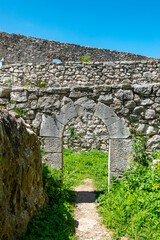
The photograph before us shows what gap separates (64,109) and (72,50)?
7418mm

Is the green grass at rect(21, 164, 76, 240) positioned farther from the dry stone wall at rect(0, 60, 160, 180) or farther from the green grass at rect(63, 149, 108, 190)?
the green grass at rect(63, 149, 108, 190)

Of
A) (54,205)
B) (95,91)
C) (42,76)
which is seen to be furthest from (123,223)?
(42,76)

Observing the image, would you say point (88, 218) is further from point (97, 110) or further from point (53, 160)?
point (97, 110)

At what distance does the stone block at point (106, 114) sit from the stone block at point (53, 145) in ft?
3.52

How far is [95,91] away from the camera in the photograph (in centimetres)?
449

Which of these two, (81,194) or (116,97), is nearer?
(116,97)

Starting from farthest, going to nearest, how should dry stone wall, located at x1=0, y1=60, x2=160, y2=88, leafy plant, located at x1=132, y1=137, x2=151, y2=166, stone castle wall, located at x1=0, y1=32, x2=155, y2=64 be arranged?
stone castle wall, located at x1=0, y1=32, x2=155, y2=64 → dry stone wall, located at x1=0, y1=60, x2=160, y2=88 → leafy plant, located at x1=132, y1=137, x2=151, y2=166

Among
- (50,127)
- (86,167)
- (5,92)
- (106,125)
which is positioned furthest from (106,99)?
(86,167)

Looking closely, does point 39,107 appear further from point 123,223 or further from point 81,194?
point 123,223

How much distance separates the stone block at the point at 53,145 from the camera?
4.58 m

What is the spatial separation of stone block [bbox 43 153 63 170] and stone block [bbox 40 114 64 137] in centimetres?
47

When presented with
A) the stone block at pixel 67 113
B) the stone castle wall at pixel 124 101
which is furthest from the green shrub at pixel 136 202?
the stone block at pixel 67 113

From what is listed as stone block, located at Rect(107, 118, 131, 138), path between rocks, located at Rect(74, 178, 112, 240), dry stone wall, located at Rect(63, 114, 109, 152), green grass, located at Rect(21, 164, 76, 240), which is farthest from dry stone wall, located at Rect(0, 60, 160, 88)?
green grass, located at Rect(21, 164, 76, 240)

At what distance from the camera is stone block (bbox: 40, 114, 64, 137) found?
14.9ft
